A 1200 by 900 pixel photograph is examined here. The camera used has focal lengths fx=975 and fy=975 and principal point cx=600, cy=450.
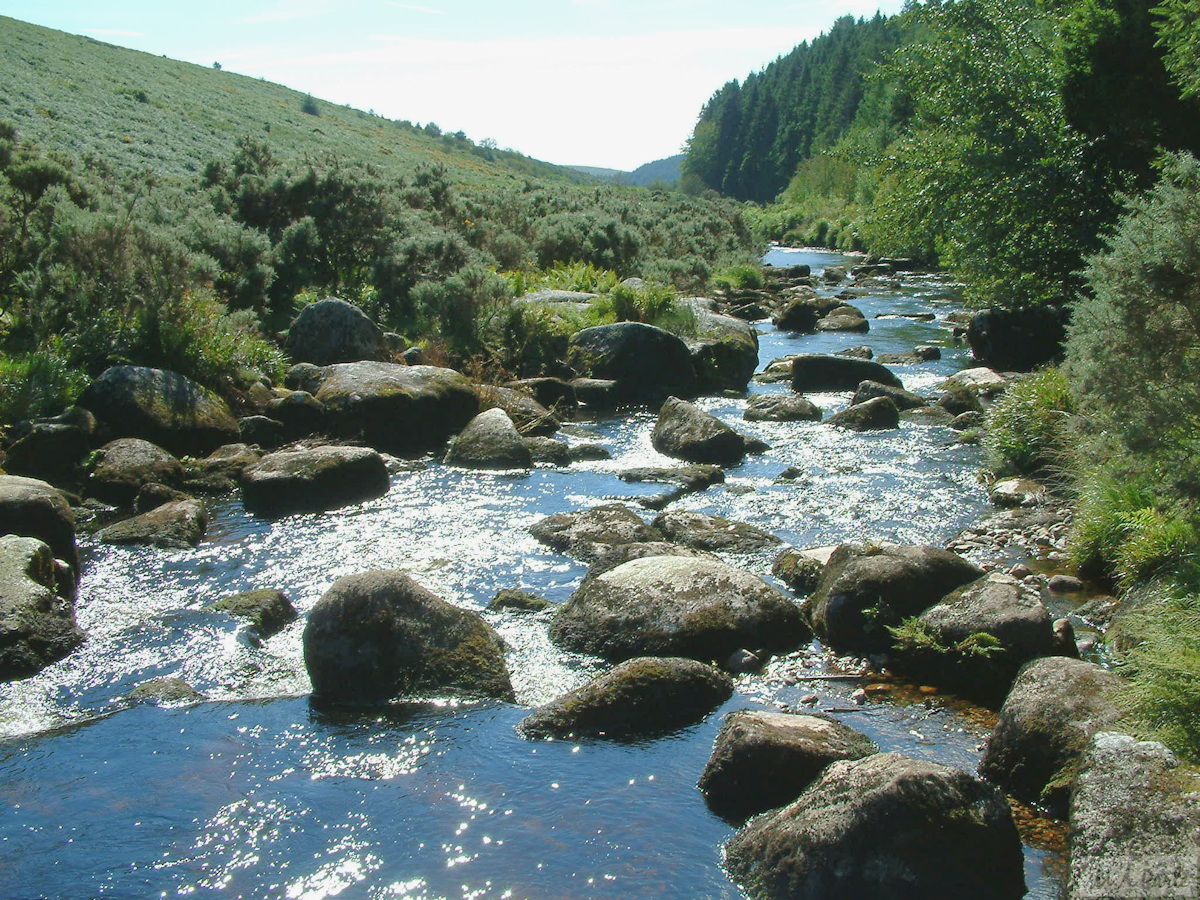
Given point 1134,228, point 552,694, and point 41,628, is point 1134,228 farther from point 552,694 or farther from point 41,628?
point 41,628

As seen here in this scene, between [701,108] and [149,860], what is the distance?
19808 centimetres

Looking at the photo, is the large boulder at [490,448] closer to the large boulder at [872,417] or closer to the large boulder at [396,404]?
the large boulder at [396,404]

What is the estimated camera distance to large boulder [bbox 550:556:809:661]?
8805mm

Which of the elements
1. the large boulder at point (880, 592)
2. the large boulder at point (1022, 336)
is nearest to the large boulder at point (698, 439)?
the large boulder at point (880, 592)

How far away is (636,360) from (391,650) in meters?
14.1

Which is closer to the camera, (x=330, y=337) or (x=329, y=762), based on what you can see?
(x=329, y=762)

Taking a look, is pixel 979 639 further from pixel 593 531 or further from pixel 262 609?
pixel 262 609

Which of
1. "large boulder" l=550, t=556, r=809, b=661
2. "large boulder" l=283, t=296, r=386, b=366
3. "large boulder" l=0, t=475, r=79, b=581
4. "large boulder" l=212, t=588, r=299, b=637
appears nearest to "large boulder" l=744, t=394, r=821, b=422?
"large boulder" l=283, t=296, r=386, b=366

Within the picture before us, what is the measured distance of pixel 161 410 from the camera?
15.0 meters

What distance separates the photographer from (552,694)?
8.25 m

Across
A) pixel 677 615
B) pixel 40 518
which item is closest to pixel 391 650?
pixel 677 615

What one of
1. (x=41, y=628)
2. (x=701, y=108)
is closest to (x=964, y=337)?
(x=41, y=628)

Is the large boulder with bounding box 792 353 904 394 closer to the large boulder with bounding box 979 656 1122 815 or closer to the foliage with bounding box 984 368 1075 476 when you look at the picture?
the foliage with bounding box 984 368 1075 476

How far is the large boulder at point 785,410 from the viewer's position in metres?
19.2
